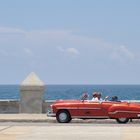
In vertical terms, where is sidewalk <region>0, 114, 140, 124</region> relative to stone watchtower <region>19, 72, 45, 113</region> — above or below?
below

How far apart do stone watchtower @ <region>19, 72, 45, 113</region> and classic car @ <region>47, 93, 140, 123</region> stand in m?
3.87

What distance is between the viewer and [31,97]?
2917 cm

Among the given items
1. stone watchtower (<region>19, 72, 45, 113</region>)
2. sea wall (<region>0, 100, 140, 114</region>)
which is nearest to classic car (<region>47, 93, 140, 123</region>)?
stone watchtower (<region>19, 72, 45, 113</region>)

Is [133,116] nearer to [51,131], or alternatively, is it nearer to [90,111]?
[90,111]

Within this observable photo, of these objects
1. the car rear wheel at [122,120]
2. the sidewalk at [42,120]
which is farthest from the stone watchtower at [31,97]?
the car rear wheel at [122,120]

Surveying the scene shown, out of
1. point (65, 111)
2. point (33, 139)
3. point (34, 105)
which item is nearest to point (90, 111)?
point (65, 111)

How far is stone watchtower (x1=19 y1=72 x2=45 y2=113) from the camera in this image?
29.1m

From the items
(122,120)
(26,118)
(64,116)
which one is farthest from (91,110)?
(26,118)

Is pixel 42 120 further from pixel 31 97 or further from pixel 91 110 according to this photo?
pixel 31 97

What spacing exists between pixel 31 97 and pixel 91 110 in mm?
4814

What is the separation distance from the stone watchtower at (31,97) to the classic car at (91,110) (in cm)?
387

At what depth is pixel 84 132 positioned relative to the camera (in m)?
19.6

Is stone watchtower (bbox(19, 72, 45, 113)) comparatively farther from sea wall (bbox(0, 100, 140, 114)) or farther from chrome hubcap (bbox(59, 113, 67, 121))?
chrome hubcap (bbox(59, 113, 67, 121))

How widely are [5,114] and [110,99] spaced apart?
5.34m
